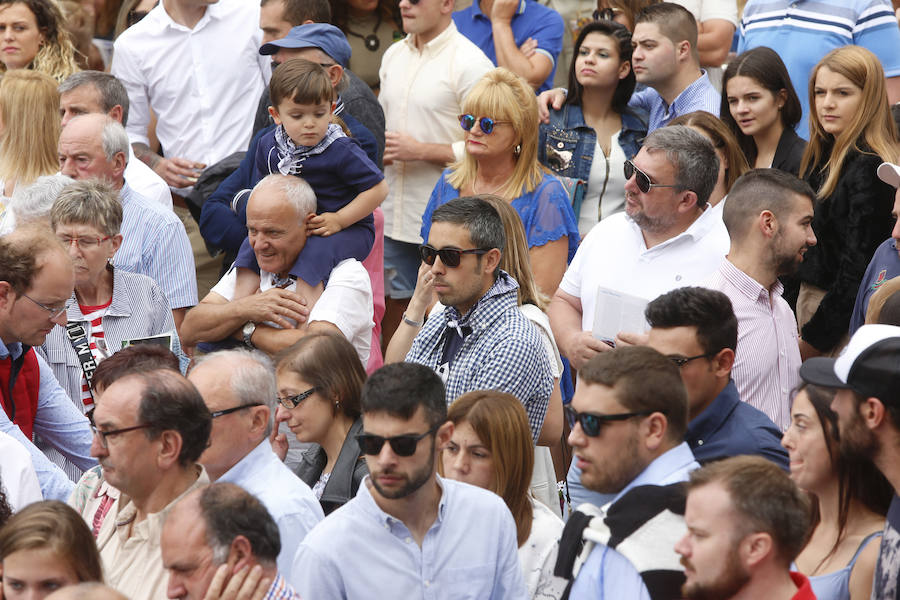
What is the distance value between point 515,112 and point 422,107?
1313mm

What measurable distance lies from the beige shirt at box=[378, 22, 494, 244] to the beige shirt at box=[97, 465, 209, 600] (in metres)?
3.71

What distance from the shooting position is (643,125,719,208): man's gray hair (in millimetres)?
5648

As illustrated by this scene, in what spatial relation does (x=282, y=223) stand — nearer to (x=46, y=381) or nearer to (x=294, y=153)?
(x=294, y=153)

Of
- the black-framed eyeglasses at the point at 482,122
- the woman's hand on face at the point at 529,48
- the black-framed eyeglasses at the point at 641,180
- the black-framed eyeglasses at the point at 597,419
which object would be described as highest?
the black-framed eyeglasses at the point at 597,419

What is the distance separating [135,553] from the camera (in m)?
3.99

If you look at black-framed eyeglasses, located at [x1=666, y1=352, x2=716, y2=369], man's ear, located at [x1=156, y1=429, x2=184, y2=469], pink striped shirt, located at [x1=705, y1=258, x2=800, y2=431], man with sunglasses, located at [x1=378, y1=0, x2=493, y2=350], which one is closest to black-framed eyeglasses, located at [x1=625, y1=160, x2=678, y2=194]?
pink striped shirt, located at [x1=705, y1=258, x2=800, y2=431]

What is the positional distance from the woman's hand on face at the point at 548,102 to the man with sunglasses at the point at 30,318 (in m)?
3.15

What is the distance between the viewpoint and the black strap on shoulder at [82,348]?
18.6 ft

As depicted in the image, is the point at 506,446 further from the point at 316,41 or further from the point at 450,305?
the point at 316,41

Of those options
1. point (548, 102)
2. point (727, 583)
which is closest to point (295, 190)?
point (548, 102)

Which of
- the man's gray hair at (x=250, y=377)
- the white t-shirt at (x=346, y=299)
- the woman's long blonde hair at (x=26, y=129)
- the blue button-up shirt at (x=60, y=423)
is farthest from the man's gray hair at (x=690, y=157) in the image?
the woman's long blonde hair at (x=26, y=129)

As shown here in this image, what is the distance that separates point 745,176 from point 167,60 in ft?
13.0

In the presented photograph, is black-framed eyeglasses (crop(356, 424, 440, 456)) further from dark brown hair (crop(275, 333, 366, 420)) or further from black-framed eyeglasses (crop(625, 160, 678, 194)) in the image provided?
black-framed eyeglasses (crop(625, 160, 678, 194))

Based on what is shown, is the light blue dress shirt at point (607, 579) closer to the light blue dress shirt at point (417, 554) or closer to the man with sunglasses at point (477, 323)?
the light blue dress shirt at point (417, 554)
